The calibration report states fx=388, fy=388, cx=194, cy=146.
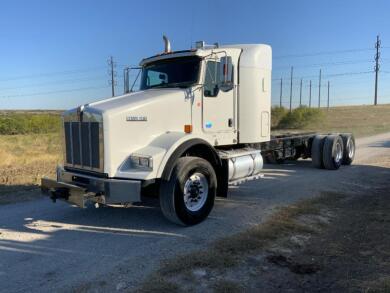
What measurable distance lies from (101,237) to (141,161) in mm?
1314

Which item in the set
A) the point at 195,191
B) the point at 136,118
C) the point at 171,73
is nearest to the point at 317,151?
the point at 171,73

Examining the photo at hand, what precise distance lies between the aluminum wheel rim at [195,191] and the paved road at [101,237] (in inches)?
14.6

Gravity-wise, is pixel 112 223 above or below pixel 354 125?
below

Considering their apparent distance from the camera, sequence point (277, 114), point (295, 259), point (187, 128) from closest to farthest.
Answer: point (295, 259)
point (187, 128)
point (277, 114)

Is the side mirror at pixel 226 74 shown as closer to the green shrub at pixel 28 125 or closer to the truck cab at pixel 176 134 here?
the truck cab at pixel 176 134

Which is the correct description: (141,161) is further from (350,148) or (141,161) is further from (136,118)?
(350,148)

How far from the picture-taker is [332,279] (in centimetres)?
442

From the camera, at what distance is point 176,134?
262 inches

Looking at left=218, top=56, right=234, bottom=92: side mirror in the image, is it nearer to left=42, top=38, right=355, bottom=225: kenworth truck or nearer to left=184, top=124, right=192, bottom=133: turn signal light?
left=42, top=38, right=355, bottom=225: kenworth truck

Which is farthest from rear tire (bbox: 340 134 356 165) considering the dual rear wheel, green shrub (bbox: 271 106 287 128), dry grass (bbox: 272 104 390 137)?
green shrub (bbox: 271 106 287 128)

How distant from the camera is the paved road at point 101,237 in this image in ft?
14.8

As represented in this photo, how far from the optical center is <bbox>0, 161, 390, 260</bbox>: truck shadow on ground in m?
5.64

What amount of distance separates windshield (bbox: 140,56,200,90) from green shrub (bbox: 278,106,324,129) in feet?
111

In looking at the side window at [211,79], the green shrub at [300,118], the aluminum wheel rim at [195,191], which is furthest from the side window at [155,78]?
the green shrub at [300,118]
